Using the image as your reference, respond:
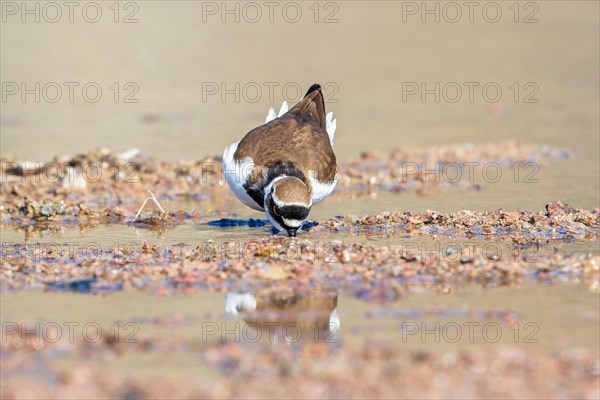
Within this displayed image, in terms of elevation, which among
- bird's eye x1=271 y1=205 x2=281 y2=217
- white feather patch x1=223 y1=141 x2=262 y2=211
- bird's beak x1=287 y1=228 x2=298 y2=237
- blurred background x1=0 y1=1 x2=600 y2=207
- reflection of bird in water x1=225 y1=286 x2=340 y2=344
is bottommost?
reflection of bird in water x1=225 y1=286 x2=340 y2=344

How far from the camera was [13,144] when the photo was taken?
14750mm

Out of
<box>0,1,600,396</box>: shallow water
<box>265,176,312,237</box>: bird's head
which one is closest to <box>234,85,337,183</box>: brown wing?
<box>265,176,312,237</box>: bird's head

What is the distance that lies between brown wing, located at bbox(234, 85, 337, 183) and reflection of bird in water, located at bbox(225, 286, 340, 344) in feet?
7.59

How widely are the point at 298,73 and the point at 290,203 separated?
11676 millimetres

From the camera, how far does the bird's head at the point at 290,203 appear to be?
8.35m

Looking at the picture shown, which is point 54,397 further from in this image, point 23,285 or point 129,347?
point 23,285

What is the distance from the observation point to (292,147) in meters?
9.43

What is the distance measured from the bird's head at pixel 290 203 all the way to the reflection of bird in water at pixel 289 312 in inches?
54.2

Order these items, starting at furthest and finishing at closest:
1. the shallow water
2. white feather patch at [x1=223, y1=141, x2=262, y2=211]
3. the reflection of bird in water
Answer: white feather patch at [x1=223, y1=141, x2=262, y2=211], the shallow water, the reflection of bird in water

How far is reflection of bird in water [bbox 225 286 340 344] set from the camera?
6098mm

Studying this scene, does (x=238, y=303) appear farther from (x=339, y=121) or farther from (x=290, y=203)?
(x=339, y=121)

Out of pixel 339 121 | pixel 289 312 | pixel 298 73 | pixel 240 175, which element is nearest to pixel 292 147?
pixel 240 175

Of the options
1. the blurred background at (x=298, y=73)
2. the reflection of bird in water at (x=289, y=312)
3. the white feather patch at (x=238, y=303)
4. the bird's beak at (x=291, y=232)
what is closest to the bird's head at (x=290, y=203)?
the bird's beak at (x=291, y=232)

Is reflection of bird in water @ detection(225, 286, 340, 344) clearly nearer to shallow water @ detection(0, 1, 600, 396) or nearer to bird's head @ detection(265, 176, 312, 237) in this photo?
shallow water @ detection(0, 1, 600, 396)
